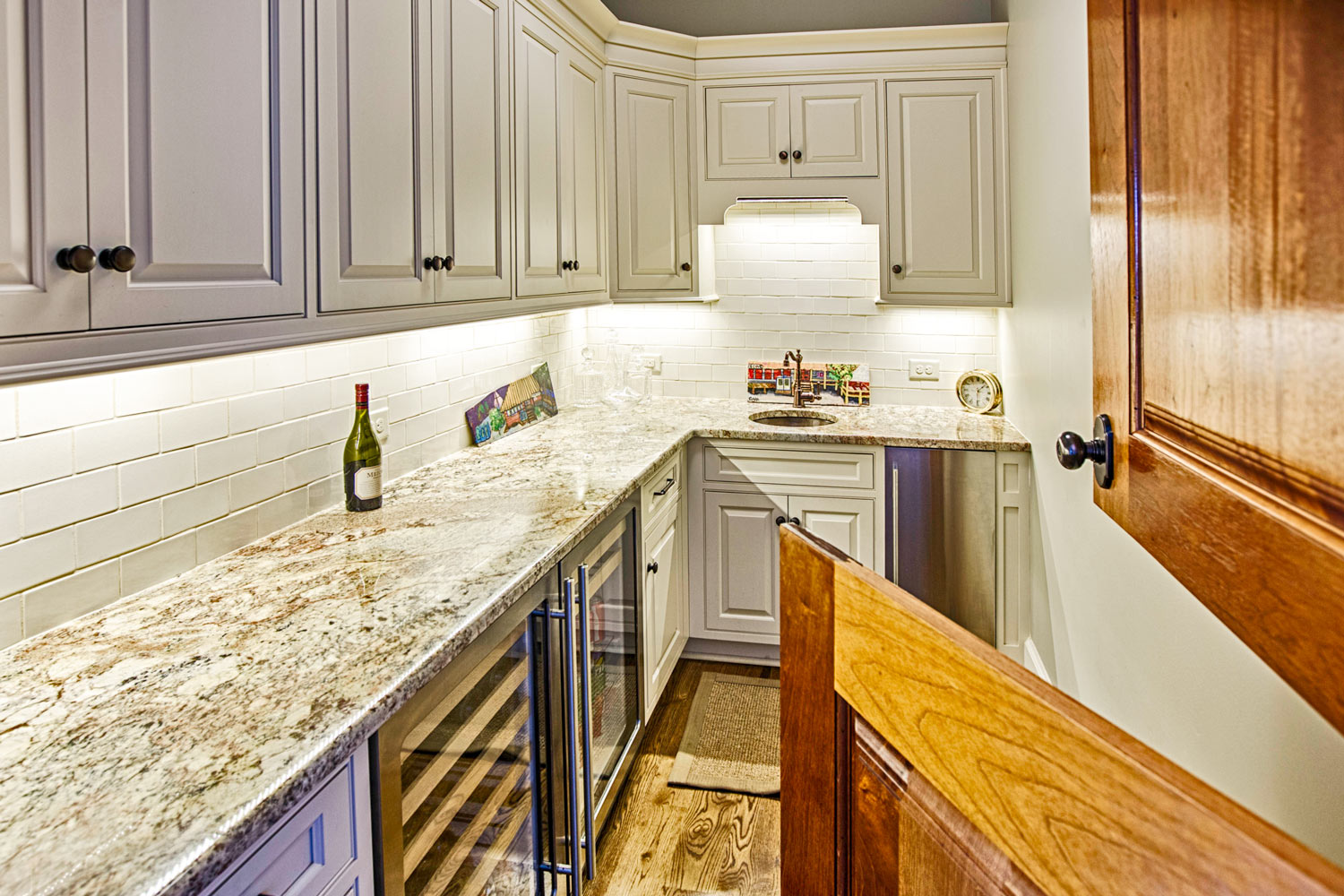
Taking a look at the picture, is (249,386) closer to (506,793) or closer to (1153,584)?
(506,793)

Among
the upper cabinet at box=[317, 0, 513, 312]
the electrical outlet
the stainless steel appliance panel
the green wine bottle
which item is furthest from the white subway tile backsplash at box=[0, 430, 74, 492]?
the electrical outlet

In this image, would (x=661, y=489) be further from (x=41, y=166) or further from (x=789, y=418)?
(x=41, y=166)

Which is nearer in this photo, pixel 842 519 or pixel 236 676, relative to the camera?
→ pixel 236 676

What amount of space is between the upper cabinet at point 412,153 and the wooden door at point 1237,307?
4.17ft

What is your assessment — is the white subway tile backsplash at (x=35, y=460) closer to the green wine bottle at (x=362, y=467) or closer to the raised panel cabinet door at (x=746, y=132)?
the green wine bottle at (x=362, y=467)

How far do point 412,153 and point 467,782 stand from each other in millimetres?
1294

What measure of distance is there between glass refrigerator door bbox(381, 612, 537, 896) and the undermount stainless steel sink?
2150 mm

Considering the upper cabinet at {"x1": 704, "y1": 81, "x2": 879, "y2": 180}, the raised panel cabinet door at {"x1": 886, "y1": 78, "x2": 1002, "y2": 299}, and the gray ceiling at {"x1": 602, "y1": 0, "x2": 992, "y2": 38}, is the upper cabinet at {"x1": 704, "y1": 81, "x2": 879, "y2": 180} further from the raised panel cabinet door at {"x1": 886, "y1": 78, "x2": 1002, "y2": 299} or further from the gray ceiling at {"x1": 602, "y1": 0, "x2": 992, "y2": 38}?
the gray ceiling at {"x1": 602, "y1": 0, "x2": 992, "y2": 38}

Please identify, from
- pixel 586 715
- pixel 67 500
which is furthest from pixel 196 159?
pixel 586 715

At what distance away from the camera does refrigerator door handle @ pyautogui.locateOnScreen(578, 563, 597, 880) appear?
6.11ft

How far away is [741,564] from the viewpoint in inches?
130

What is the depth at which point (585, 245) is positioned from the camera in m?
3.09

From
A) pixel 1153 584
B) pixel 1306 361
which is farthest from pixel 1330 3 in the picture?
pixel 1153 584

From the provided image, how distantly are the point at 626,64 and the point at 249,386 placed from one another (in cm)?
227
